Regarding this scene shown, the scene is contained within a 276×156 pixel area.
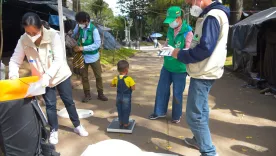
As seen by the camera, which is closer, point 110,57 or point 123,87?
point 123,87

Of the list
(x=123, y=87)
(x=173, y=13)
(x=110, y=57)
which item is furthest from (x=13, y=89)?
(x=110, y=57)

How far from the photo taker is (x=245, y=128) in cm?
402

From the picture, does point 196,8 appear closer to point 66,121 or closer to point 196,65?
point 196,65

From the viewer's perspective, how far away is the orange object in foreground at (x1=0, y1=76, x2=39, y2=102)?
6.57 feet

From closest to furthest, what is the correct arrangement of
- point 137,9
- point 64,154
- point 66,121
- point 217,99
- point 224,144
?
1. point 64,154
2. point 224,144
3. point 66,121
4. point 217,99
5. point 137,9

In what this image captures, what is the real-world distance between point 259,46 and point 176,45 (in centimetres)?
425

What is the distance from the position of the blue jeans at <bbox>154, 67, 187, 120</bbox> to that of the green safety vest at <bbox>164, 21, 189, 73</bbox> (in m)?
0.09

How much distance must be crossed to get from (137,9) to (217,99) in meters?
41.2

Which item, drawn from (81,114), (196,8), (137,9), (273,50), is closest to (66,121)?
(81,114)

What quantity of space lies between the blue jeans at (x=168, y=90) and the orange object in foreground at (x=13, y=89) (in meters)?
2.29

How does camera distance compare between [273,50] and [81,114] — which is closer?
[81,114]

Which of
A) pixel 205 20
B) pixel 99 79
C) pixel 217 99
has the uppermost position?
pixel 205 20

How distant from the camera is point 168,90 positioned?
415cm

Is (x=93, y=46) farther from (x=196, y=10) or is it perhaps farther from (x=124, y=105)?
(x=196, y=10)
